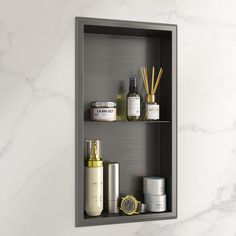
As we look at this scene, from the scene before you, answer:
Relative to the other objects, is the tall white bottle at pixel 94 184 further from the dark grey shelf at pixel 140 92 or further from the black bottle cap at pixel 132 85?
the black bottle cap at pixel 132 85

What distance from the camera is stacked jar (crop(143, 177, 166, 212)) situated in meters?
1.58

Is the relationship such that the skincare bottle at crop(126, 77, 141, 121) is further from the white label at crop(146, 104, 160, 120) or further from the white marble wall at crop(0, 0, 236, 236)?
the white marble wall at crop(0, 0, 236, 236)

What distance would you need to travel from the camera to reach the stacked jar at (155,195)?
1.58 m

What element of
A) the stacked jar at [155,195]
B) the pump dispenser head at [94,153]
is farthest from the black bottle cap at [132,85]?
the stacked jar at [155,195]

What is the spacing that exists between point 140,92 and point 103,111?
0.21 meters

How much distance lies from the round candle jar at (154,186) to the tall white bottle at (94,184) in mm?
183

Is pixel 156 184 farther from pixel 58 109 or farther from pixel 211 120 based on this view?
pixel 58 109

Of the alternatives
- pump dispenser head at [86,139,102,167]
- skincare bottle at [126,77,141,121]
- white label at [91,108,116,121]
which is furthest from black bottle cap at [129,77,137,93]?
pump dispenser head at [86,139,102,167]

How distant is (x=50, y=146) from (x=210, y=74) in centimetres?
65

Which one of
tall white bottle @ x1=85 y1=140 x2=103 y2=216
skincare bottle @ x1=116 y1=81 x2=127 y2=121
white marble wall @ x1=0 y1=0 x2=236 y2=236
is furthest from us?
skincare bottle @ x1=116 y1=81 x2=127 y2=121

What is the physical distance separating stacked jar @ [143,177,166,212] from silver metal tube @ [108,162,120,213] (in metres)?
0.12

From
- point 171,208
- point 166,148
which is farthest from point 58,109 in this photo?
point 171,208

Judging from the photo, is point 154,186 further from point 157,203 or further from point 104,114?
point 104,114

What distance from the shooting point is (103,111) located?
151cm
